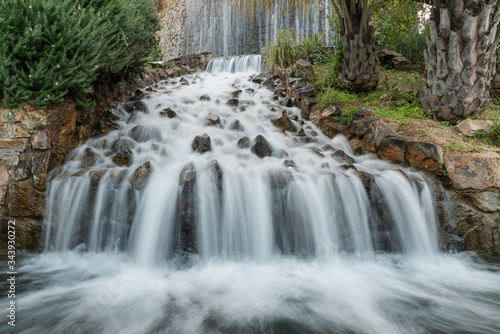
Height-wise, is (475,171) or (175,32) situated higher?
(175,32)

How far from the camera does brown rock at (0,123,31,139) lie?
9.75 ft

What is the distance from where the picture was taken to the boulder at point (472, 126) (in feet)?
11.3

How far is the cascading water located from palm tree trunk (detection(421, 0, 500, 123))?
1.47 metres

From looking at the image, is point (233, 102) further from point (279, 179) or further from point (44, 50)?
point (44, 50)

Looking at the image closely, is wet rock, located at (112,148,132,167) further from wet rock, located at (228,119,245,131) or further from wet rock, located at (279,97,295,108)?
wet rock, located at (279,97,295,108)

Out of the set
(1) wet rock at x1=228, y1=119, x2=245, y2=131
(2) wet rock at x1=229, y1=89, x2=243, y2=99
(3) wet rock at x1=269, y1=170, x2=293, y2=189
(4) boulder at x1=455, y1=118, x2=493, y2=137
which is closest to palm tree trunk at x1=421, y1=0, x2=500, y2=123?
(4) boulder at x1=455, y1=118, x2=493, y2=137

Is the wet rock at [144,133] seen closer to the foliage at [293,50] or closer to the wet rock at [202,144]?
the wet rock at [202,144]

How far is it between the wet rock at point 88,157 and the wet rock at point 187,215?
140 centimetres

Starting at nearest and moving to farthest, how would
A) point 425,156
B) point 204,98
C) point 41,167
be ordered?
point 41,167 < point 425,156 < point 204,98

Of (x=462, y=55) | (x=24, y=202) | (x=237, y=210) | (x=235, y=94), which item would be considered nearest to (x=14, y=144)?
(x=24, y=202)

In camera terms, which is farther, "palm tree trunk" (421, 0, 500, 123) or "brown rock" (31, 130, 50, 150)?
"palm tree trunk" (421, 0, 500, 123)

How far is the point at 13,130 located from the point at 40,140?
284mm

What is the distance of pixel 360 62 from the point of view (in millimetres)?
4840

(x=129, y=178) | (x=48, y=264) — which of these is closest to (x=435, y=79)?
(x=129, y=178)
